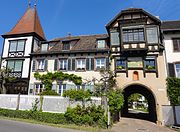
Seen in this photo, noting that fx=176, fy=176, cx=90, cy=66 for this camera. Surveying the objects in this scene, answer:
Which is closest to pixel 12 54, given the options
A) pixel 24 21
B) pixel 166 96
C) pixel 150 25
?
pixel 24 21

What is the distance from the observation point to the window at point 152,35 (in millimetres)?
18688

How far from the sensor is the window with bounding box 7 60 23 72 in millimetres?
22453

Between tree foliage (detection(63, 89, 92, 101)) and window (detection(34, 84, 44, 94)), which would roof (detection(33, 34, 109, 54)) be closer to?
window (detection(34, 84, 44, 94))

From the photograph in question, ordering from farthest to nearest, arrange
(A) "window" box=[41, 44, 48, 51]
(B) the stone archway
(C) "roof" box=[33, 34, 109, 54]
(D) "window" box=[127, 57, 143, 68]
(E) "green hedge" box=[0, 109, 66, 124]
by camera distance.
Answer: (A) "window" box=[41, 44, 48, 51]
(C) "roof" box=[33, 34, 109, 54]
(B) the stone archway
(D) "window" box=[127, 57, 143, 68]
(E) "green hedge" box=[0, 109, 66, 124]


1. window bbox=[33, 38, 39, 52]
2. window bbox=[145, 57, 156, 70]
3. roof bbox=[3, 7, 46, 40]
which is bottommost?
window bbox=[145, 57, 156, 70]

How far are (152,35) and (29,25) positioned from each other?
16710 mm

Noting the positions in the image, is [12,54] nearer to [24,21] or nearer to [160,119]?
[24,21]

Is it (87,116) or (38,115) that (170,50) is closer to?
(87,116)

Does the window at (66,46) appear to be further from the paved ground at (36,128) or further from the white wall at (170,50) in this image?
the white wall at (170,50)

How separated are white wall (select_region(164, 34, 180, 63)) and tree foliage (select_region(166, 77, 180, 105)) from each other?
6.84 ft

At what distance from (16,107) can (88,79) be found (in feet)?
25.7

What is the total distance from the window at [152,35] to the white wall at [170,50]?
1076 millimetres

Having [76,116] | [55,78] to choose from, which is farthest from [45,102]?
[55,78]

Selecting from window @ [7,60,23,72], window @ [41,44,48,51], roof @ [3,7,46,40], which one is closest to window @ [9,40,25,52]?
roof @ [3,7,46,40]
